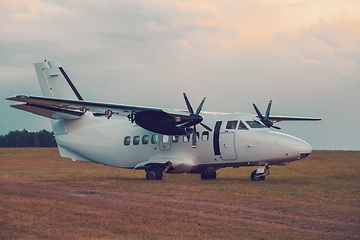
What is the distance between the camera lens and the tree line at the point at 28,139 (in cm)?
9212

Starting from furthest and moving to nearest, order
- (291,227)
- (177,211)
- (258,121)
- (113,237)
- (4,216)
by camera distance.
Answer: (258,121), (177,211), (4,216), (291,227), (113,237)

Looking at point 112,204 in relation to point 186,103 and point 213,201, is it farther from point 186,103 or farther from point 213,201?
point 186,103

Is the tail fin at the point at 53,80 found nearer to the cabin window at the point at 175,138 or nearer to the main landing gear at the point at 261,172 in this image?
the cabin window at the point at 175,138

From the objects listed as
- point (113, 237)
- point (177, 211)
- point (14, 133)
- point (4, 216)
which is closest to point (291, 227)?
point (177, 211)

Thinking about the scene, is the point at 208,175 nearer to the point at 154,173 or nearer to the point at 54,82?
the point at 154,173

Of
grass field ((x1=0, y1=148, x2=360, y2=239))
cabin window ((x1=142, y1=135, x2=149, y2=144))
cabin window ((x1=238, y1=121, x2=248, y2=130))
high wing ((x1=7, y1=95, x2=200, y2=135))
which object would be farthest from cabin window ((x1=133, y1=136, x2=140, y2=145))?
cabin window ((x1=238, y1=121, x2=248, y2=130))

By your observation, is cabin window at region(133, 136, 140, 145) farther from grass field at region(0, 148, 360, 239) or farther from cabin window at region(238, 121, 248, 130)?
cabin window at region(238, 121, 248, 130)

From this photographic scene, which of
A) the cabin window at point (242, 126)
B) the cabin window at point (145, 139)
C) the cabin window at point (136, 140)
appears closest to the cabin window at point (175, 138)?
the cabin window at point (145, 139)

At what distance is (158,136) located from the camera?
25484 millimetres

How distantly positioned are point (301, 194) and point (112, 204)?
8.29 m

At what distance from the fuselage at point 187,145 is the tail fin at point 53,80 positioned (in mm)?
2101

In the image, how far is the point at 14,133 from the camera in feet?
316

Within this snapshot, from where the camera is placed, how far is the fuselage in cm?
2234

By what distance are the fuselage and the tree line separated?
66173 mm
